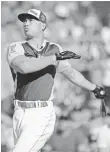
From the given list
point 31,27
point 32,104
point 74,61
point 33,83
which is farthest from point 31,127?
point 74,61

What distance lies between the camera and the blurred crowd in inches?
143

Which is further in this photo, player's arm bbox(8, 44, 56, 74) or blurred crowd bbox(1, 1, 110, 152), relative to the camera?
blurred crowd bbox(1, 1, 110, 152)

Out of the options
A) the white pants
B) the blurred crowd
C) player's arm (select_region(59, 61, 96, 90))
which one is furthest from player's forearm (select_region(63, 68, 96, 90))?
the blurred crowd

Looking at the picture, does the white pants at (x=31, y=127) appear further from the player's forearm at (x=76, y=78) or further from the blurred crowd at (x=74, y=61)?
the blurred crowd at (x=74, y=61)

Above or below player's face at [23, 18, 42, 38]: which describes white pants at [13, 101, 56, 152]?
below

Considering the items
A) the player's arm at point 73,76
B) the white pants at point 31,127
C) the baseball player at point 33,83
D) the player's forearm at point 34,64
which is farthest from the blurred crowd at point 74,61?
the player's forearm at point 34,64

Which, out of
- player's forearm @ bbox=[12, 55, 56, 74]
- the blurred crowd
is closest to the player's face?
player's forearm @ bbox=[12, 55, 56, 74]

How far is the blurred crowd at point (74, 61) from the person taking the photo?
3.64 metres

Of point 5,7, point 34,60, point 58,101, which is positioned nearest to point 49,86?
point 34,60

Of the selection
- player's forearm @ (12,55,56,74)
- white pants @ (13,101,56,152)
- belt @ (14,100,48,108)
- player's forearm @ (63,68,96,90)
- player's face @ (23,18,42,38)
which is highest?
player's face @ (23,18,42,38)

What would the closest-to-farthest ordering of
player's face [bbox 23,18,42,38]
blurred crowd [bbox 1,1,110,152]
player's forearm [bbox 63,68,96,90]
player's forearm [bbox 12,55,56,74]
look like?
player's forearm [bbox 12,55,56,74] < player's face [bbox 23,18,42,38] < player's forearm [bbox 63,68,96,90] < blurred crowd [bbox 1,1,110,152]

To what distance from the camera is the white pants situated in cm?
254

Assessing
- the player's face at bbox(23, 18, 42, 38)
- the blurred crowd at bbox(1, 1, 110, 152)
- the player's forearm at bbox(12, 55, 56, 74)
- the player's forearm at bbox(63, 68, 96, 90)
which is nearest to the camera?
the player's forearm at bbox(12, 55, 56, 74)

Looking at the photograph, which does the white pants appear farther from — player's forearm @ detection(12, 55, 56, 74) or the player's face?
the player's face
